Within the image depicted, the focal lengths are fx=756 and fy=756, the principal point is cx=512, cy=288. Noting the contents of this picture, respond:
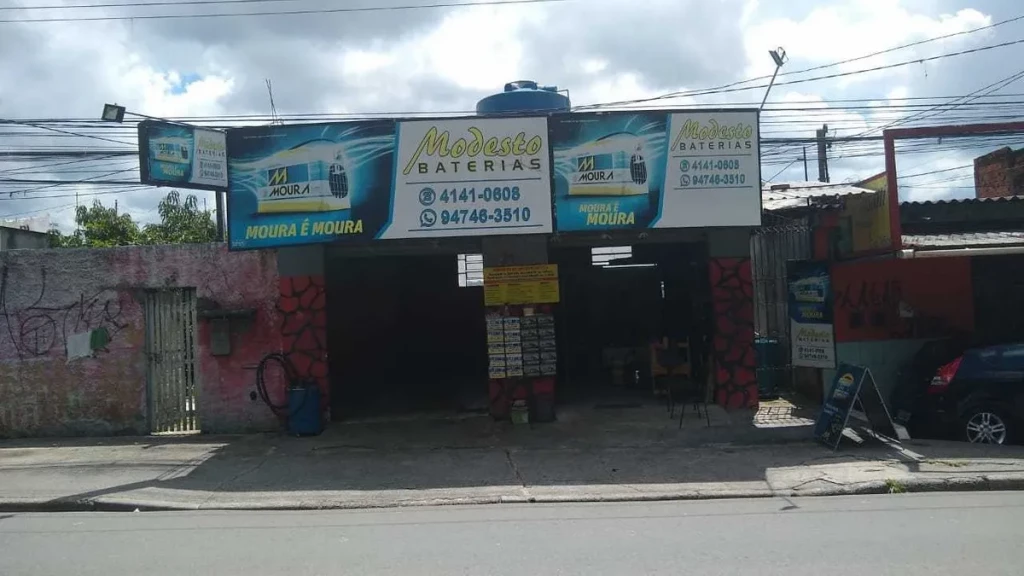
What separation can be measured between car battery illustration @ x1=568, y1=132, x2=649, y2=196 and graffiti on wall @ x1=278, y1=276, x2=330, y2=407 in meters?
4.14

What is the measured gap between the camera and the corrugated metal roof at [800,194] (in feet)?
37.2

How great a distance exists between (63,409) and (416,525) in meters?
7.57

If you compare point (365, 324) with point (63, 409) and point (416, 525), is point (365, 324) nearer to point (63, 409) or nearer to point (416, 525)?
point (63, 409)

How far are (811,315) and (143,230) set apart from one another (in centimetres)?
2131

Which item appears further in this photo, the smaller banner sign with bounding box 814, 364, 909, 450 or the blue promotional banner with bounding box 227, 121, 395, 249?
the blue promotional banner with bounding box 227, 121, 395, 249

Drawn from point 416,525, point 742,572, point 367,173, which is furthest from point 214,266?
point 742,572

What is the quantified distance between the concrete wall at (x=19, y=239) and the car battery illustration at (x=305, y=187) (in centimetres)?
832

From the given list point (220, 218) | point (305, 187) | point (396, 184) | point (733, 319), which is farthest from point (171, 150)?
point (733, 319)

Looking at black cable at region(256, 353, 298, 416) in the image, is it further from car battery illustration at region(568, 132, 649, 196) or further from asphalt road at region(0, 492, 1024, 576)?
car battery illustration at region(568, 132, 649, 196)

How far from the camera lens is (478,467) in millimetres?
9195

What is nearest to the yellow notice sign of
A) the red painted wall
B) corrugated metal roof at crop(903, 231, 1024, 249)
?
the red painted wall

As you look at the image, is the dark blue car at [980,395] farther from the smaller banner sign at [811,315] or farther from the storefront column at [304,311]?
the storefront column at [304,311]

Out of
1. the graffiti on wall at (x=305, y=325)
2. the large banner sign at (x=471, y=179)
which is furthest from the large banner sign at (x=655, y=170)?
the graffiti on wall at (x=305, y=325)

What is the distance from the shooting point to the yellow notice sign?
37.9 feet
